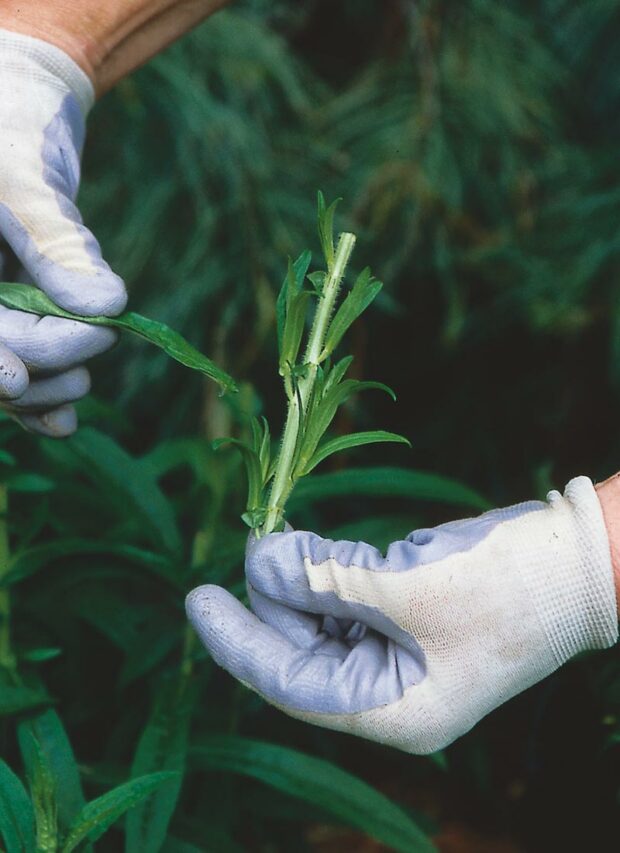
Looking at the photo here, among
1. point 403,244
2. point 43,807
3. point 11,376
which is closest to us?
point 43,807

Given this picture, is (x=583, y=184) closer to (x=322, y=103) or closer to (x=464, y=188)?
(x=464, y=188)

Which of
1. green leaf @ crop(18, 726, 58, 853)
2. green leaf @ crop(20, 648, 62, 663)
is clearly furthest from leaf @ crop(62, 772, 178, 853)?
green leaf @ crop(20, 648, 62, 663)

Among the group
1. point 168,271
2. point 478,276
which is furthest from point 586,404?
point 168,271

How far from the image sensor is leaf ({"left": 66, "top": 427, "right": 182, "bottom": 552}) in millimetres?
1396

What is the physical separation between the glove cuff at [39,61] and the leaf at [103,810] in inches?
32.4

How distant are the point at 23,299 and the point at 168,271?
3.52ft

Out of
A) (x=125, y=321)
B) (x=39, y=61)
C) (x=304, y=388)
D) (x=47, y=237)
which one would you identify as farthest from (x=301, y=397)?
(x=39, y=61)

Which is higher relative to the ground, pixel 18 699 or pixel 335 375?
pixel 335 375

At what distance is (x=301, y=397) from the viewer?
0.97 metres

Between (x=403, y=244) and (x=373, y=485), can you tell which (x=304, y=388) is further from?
(x=403, y=244)

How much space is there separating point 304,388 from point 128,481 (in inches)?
20.1

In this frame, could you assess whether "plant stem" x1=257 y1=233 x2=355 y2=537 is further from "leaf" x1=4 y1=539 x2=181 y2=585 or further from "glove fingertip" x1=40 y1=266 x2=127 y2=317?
"leaf" x1=4 y1=539 x2=181 y2=585

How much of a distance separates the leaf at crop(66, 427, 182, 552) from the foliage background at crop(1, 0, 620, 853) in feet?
0.56

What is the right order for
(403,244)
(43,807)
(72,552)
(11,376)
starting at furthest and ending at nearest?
1. (403,244)
2. (72,552)
3. (11,376)
4. (43,807)
